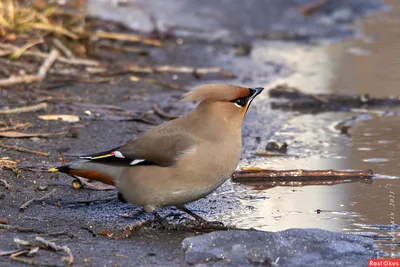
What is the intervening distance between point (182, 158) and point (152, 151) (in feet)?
0.59

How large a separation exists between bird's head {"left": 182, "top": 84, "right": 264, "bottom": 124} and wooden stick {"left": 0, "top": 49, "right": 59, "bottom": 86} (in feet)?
8.48

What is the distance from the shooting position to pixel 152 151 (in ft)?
14.0

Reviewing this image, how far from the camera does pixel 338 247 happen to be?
3717 mm

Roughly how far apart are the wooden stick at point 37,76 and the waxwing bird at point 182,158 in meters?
2.38

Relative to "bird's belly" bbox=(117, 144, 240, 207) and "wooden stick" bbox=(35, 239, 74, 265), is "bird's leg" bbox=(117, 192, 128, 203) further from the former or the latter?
"wooden stick" bbox=(35, 239, 74, 265)

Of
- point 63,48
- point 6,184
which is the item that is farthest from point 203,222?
point 63,48

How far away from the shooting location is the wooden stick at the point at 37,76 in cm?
655

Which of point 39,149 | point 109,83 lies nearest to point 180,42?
point 109,83

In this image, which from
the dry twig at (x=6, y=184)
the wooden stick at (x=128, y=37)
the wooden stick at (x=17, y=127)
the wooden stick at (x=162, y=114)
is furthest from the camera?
the wooden stick at (x=128, y=37)

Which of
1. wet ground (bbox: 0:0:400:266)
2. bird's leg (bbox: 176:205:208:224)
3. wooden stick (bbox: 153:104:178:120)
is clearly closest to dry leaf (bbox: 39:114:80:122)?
wet ground (bbox: 0:0:400:266)

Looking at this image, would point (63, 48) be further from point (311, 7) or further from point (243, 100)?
point (311, 7)

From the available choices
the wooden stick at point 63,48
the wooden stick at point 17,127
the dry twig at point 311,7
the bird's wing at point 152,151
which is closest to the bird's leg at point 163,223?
the bird's wing at point 152,151

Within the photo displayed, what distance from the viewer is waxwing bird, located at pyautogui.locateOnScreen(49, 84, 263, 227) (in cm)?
417

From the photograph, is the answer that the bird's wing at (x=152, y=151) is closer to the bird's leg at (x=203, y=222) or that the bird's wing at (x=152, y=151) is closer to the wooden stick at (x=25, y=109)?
the bird's leg at (x=203, y=222)
